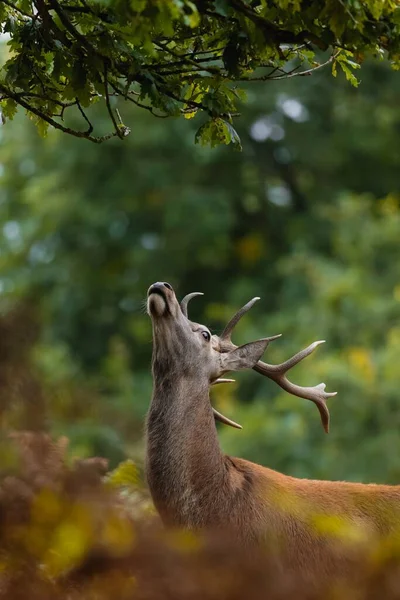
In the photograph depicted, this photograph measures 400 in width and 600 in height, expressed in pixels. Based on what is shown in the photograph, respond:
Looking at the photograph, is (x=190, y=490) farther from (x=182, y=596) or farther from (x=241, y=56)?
(x=182, y=596)

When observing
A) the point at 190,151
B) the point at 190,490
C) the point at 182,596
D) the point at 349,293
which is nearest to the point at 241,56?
the point at 190,490

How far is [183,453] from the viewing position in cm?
590

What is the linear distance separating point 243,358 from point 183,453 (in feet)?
2.41

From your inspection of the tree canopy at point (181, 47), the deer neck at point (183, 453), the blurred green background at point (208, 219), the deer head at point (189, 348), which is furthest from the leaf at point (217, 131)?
the blurred green background at point (208, 219)

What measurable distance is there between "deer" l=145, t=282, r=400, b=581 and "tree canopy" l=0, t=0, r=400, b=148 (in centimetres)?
149

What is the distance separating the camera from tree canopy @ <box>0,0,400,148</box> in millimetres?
3906

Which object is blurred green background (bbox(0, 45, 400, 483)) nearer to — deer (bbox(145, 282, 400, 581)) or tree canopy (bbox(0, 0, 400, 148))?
deer (bbox(145, 282, 400, 581))

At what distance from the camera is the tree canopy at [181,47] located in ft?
12.8

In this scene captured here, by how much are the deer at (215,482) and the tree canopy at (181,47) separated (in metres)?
1.49

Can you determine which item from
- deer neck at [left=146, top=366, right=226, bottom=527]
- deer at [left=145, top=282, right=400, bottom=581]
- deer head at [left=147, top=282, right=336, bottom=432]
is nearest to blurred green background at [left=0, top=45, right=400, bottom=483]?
deer head at [left=147, top=282, right=336, bottom=432]

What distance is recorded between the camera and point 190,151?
72.9ft

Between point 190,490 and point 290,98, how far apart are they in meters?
18.0

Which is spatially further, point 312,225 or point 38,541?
point 312,225

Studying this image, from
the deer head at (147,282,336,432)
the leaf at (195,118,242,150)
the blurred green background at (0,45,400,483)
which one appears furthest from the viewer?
the blurred green background at (0,45,400,483)
